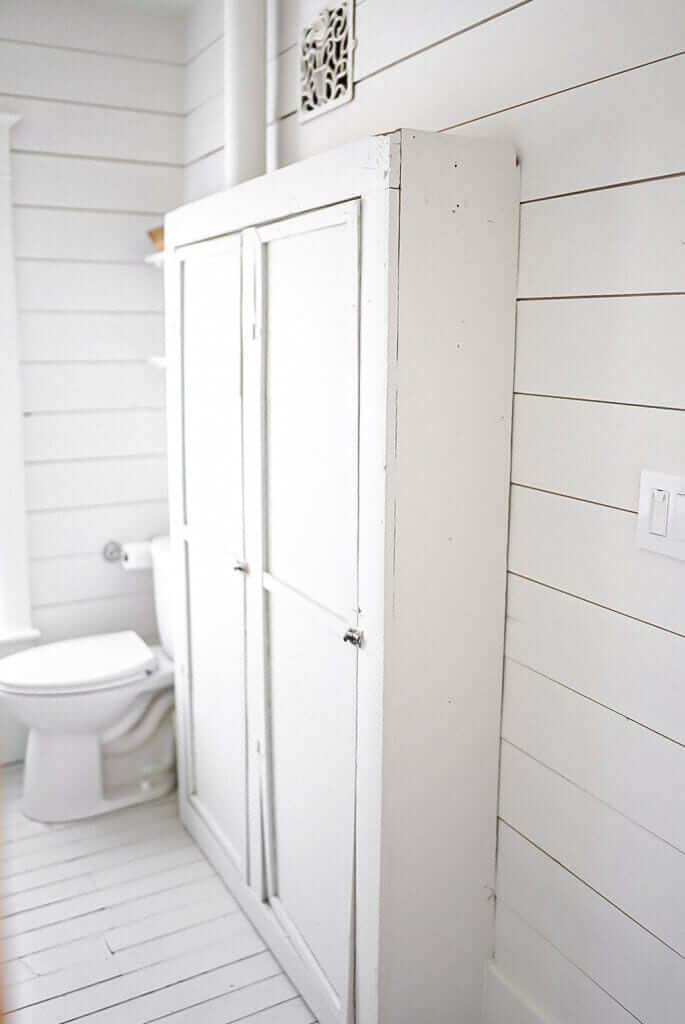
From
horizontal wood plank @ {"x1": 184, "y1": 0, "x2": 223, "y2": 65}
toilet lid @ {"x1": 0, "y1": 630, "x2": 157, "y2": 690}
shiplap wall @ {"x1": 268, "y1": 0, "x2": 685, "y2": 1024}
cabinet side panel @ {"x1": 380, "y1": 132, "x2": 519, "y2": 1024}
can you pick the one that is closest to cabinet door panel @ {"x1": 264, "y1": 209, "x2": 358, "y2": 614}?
cabinet side panel @ {"x1": 380, "y1": 132, "x2": 519, "y2": 1024}

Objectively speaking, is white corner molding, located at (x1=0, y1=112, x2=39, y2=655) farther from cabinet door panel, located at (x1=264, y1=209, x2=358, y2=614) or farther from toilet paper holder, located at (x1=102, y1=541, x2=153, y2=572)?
cabinet door panel, located at (x1=264, y1=209, x2=358, y2=614)

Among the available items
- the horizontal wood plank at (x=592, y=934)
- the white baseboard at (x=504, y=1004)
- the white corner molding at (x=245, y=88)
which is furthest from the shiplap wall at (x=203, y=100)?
the white baseboard at (x=504, y=1004)

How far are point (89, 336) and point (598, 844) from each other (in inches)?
83.1

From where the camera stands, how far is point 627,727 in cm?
142

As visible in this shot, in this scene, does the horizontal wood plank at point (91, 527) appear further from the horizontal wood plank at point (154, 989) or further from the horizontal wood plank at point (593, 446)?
the horizontal wood plank at point (593, 446)

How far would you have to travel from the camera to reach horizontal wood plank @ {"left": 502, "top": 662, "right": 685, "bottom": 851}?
53.5 inches

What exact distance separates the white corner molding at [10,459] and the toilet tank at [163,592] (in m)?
0.38

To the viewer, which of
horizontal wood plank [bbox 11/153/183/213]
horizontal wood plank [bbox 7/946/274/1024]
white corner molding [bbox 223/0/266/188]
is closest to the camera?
horizontal wood plank [bbox 7/946/274/1024]

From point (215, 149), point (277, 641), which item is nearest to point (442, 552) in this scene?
point (277, 641)

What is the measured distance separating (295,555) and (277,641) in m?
0.22

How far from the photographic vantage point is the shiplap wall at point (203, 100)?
8.69 feet

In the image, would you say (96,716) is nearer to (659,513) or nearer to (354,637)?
(354,637)

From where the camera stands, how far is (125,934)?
86.4 inches

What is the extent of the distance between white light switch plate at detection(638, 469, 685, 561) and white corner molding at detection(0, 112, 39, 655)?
2020 millimetres
